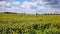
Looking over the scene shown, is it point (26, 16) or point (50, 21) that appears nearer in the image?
point (50, 21)

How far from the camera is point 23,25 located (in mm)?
7535

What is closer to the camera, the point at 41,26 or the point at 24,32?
the point at 24,32

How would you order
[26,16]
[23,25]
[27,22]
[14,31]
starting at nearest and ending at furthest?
[14,31] < [23,25] < [27,22] < [26,16]

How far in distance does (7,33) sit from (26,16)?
2594 mm

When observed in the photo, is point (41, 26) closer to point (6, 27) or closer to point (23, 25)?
point (23, 25)

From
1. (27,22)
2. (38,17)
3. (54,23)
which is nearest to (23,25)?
(27,22)

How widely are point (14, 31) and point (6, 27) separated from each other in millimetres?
516

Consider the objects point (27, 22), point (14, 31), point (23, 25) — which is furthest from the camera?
point (27, 22)

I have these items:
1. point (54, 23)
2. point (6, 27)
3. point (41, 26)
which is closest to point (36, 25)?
point (41, 26)

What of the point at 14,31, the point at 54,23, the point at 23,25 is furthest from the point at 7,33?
the point at 54,23

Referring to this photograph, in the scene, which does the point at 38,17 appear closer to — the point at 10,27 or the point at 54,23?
the point at 54,23

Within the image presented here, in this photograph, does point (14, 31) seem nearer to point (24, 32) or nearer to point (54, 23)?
point (24, 32)

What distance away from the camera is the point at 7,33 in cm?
677

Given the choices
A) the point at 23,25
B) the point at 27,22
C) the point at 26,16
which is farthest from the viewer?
the point at 26,16
